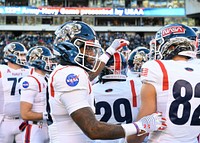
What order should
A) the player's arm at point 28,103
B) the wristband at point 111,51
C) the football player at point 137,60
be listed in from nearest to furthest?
the wristband at point 111,51 < the player's arm at point 28,103 < the football player at point 137,60

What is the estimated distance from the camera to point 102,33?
44.3 meters

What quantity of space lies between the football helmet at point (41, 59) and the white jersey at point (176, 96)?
2496mm

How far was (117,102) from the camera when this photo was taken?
3.89 m

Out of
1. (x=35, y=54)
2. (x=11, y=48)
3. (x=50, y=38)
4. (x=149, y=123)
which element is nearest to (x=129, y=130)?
(x=149, y=123)

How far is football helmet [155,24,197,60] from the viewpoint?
2.99 meters

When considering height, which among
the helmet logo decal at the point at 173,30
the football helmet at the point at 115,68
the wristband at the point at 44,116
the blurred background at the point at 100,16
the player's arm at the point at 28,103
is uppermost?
the blurred background at the point at 100,16

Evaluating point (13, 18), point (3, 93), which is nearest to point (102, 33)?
point (13, 18)

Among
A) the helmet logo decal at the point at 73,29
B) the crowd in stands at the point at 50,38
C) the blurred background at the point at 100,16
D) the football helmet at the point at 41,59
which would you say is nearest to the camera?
the helmet logo decal at the point at 73,29

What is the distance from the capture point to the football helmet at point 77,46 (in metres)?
2.85

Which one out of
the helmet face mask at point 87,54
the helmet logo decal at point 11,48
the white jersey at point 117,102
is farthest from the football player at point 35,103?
the helmet face mask at point 87,54

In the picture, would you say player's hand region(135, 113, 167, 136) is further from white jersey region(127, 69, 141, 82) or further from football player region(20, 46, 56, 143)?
football player region(20, 46, 56, 143)

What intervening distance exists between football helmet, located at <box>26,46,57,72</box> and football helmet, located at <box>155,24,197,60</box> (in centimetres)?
228

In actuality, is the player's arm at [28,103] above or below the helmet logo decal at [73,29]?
below

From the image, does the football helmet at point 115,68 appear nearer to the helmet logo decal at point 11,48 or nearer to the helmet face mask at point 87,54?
the helmet face mask at point 87,54
